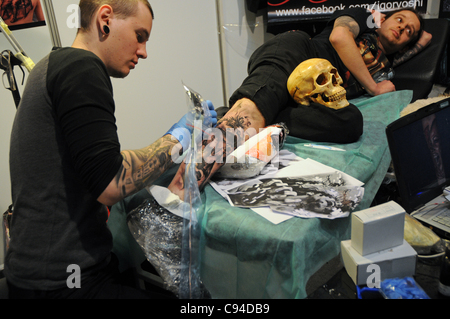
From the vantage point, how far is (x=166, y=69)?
2559 millimetres

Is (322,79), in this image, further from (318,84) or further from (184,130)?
(184,130)

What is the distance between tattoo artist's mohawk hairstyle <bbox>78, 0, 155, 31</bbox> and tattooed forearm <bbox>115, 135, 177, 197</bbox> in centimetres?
40

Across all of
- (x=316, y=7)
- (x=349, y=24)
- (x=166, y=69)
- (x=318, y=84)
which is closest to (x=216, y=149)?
(x=318, y=84)

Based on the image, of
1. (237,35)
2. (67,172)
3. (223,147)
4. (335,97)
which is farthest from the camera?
(237,35)

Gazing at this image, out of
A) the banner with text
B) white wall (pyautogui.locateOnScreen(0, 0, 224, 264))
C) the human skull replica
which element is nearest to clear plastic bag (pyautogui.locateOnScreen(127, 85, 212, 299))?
the human skull replica

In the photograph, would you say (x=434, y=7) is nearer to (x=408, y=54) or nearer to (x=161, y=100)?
(x=408, y=54)

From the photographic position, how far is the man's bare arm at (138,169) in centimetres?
82

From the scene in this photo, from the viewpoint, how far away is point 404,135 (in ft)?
3.02

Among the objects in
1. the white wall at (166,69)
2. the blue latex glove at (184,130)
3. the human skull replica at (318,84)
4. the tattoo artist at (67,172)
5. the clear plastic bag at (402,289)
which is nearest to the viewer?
the clear plastic bag at (402,289)

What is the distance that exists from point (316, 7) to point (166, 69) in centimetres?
135

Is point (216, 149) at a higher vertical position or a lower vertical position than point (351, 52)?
lower

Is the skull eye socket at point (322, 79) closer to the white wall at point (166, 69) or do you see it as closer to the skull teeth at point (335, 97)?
the skull teeth at point (335, 97)

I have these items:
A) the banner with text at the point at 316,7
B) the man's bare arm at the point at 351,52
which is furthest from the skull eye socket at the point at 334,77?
the banner with text at the point at 316,7
